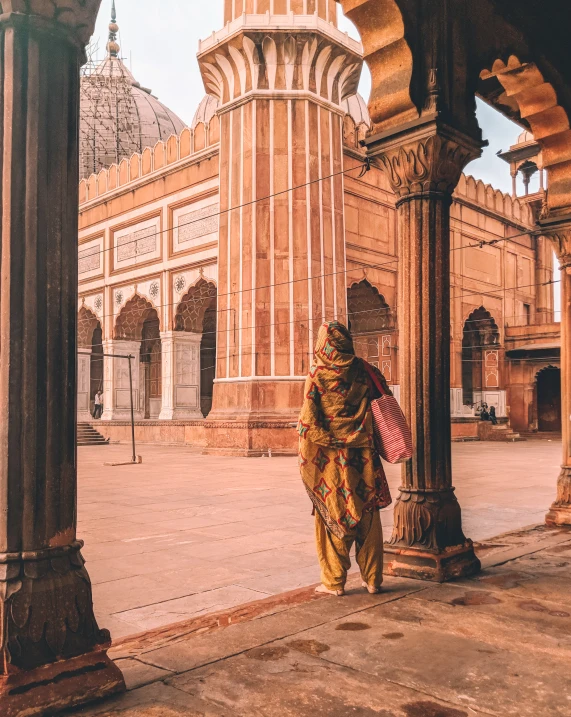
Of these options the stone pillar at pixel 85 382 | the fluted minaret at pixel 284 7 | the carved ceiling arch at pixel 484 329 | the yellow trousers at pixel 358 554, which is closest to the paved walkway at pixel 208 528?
the yellow trousers at pixel 358 554

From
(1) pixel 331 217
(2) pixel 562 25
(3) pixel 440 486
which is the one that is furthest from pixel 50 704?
(1) pixel 331 217

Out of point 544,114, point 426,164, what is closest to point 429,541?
point 426,164

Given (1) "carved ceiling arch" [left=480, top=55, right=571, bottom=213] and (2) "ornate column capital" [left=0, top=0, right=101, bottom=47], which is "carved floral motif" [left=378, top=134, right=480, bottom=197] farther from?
(2) "ornate column capital" [left=0, top=0, right=101, bottom=47]

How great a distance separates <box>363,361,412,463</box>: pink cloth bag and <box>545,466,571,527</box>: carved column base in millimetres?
2520

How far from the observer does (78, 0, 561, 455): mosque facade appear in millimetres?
14273

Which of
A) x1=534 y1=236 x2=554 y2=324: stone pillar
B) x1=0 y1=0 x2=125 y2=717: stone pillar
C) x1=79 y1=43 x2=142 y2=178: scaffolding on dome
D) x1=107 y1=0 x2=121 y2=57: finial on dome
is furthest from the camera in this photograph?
x1=107 y1=0 x2=121 y2=57: finial on dome

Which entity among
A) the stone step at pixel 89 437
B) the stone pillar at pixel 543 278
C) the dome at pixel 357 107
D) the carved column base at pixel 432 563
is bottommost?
the stone step at pixel 89 437

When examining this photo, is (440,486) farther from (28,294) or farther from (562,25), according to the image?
(562,25)

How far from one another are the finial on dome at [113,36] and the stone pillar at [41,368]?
3678 cm

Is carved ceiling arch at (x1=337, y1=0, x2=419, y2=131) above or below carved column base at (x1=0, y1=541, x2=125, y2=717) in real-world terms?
above

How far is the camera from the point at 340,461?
338 cm

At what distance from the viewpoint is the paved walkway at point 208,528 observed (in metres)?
3.63

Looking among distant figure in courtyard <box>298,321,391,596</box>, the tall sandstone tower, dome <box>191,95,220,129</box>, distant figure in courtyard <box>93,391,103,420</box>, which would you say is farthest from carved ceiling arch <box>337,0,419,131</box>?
dome <box>191,95,220,129</box>

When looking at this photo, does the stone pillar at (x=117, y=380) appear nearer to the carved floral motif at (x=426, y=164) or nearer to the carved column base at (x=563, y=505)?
the carved column base at (x=563, y=505)
